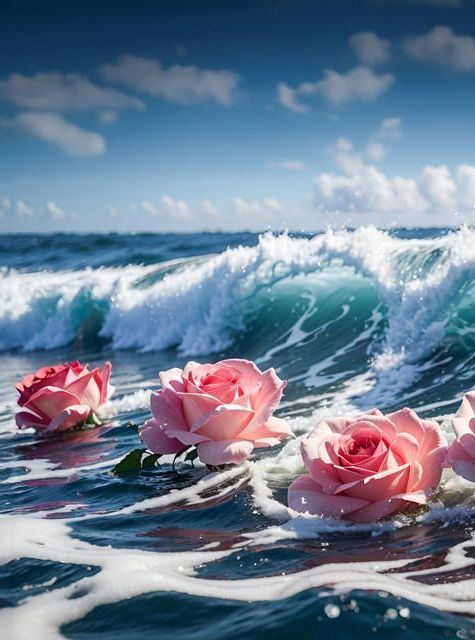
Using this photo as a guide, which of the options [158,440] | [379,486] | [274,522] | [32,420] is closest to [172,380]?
[158,440]

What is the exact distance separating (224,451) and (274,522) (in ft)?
1.41

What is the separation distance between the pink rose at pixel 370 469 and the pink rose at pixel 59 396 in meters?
1.93

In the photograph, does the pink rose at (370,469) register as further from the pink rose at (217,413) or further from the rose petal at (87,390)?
the rose petal at (87,390)

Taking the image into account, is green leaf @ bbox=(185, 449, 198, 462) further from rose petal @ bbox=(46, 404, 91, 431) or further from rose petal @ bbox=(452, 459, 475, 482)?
rose petal @ bbox=(46, 404, 91, 431)

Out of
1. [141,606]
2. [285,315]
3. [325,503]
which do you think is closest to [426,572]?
[325,503]

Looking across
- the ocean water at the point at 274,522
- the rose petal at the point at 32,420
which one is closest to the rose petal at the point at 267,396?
the ocean water at the point at 274,522

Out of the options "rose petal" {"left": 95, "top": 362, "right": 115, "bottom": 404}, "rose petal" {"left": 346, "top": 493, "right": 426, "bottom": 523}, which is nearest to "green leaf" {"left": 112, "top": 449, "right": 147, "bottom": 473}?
"rose petal" {"left": 95, "top": 362, "right": 115, "bottom": 404}

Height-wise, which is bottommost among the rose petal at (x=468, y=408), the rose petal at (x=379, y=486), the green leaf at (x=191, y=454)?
the green leaf at (x=191, y=454)

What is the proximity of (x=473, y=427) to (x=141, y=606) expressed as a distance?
1.04 metres

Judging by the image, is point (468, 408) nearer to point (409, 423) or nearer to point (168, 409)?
point (409, 423)

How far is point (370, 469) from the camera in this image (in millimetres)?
2080

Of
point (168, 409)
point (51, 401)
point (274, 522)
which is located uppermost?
point (168, 409)

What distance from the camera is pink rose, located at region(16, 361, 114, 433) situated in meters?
3.82

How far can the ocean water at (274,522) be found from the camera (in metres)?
1.55
